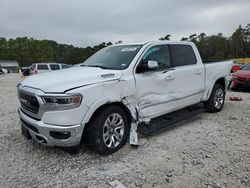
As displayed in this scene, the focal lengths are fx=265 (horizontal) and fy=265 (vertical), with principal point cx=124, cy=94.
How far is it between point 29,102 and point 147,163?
204 cm

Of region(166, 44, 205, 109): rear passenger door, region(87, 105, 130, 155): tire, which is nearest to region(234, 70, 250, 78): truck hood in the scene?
region(166, 44, 205, 109): rear passenger door

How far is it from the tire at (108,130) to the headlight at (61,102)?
479mm

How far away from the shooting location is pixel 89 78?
4074 mm

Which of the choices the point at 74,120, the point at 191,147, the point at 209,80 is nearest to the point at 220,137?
the point at 191,147

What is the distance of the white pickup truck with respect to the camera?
12.4 ft

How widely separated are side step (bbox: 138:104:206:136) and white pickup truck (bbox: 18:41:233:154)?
27cm

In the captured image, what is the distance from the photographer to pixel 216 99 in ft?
23.0

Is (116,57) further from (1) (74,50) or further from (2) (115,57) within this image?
(1) (74,50)

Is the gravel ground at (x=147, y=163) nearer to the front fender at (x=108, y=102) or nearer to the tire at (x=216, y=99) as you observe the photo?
the front fender at (x=108, y=102)

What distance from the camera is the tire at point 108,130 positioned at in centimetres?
403

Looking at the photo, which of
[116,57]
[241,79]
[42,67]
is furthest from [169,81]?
[42,67]

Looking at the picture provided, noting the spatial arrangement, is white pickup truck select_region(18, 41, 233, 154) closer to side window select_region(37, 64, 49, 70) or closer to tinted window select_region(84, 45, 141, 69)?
tinted window select_region(84, 45, 141, 69)

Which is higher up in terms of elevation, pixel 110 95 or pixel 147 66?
pixel 147 66

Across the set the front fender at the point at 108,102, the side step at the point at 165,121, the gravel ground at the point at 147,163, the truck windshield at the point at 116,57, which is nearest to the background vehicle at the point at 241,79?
the side step at the point at 165,121
